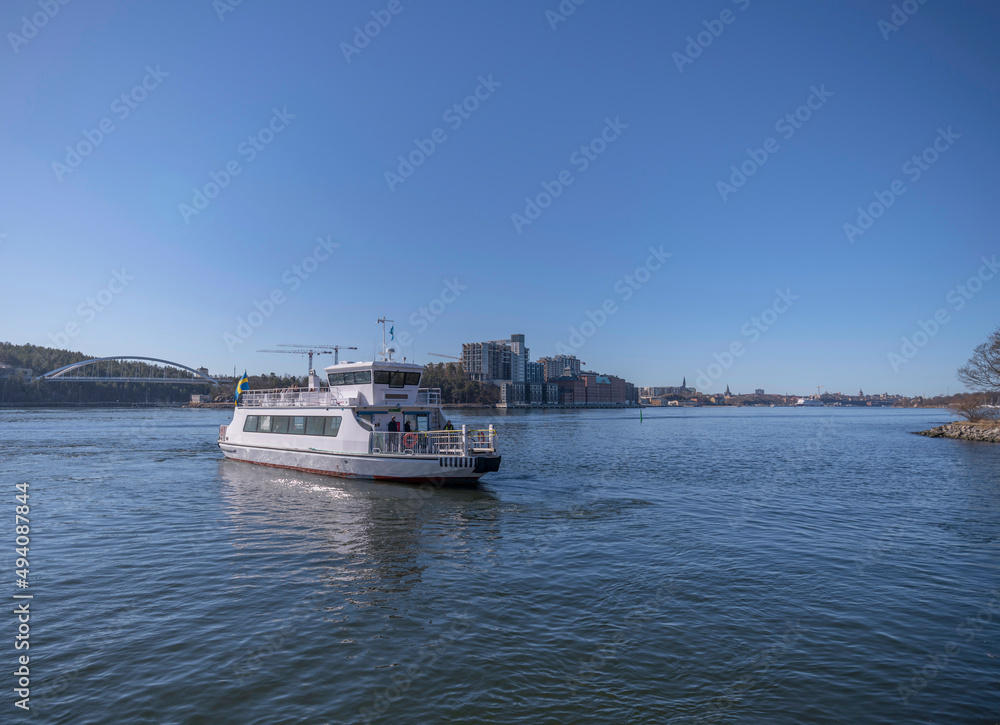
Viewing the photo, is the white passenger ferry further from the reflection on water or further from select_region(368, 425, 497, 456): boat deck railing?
the reflection on water

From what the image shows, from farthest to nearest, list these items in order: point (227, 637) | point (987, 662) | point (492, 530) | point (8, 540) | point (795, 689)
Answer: point (492, 530) < point (8, 540) < point (227, 637) < point (987, 662) < point (795, 689)

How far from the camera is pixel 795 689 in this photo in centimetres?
792

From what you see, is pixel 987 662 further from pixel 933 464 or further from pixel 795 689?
pixel 933 464

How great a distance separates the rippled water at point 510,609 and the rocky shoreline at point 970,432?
45.1 metres

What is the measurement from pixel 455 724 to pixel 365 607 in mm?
4585

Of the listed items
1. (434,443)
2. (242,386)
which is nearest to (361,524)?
(434,443)

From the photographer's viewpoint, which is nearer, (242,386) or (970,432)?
(242,386)

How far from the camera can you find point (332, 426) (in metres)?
29.3

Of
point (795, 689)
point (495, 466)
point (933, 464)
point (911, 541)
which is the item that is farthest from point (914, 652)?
point (933, 464)

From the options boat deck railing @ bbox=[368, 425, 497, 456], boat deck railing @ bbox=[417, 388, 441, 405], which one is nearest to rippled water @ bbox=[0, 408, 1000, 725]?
boat deck railing @ bbox=[368, 425, 497, 456]

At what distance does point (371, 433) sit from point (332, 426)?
11.4 feet

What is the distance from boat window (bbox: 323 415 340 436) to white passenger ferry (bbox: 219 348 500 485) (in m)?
0.06

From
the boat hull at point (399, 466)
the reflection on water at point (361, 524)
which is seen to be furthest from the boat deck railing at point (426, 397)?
the reflection on water at point (361, 524)

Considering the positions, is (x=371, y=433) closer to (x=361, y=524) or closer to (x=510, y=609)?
(x=361, y=524)
